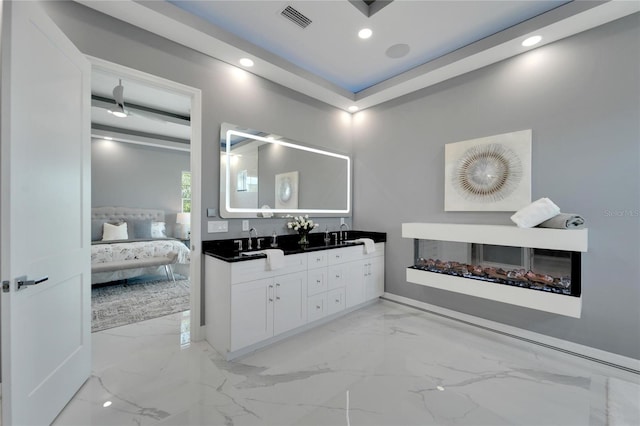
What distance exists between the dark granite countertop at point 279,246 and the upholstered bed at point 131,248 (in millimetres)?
2524

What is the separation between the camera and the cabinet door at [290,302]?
103 inches

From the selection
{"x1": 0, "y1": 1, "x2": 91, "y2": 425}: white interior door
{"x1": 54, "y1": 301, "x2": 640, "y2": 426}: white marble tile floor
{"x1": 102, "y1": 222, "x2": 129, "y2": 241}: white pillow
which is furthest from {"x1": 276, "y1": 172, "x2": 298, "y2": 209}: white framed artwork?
{"x1": 102, "y1": 222, "x2": 129, "y2": 241}: white pillow

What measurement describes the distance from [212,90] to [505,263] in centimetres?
343

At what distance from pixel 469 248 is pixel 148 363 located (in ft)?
10.7

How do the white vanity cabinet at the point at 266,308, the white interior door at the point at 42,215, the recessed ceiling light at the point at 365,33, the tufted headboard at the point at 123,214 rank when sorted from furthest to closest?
the tufted headboard at the point at 123,214
the recessed ceiling light at the point at 365,33
the white vanity cabinet at the point at 266,308
the white interior door at the point at 42,215

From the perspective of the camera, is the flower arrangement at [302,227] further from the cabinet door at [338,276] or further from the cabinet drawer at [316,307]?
the cabinet drawer at [316,307]

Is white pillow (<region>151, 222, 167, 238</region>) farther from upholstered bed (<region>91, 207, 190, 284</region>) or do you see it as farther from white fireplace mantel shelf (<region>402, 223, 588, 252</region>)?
white fireplace mantel shelf (<region>402, 223, 588, 252</region>)

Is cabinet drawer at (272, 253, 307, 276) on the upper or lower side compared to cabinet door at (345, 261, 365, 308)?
upper

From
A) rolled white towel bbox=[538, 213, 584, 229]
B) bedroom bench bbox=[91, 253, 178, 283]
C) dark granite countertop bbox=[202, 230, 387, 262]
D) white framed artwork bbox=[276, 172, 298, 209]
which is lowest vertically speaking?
bedroom bench bbox=[91, 253, 178, 283]

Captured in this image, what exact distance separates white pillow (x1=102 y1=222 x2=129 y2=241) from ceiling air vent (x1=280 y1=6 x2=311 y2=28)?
509cm

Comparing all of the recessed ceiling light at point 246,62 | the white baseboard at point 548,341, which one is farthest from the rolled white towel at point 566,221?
the recessed ceiling light at point 246,62

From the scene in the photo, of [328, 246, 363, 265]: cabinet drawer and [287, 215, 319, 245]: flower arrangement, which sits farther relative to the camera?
[287, 215, 319, 245]: flower arrangement

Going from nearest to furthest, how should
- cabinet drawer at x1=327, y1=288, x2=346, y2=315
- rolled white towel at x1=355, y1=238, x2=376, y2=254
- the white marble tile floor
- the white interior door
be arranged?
the white interior door < the white marble tile floor < cabinet drawer at x1=327, y1=288, x2=346, y2=315 < rolled white towel at x1=355, y1=238, x2=376, y2=254

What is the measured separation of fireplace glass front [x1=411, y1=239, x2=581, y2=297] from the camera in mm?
2301
